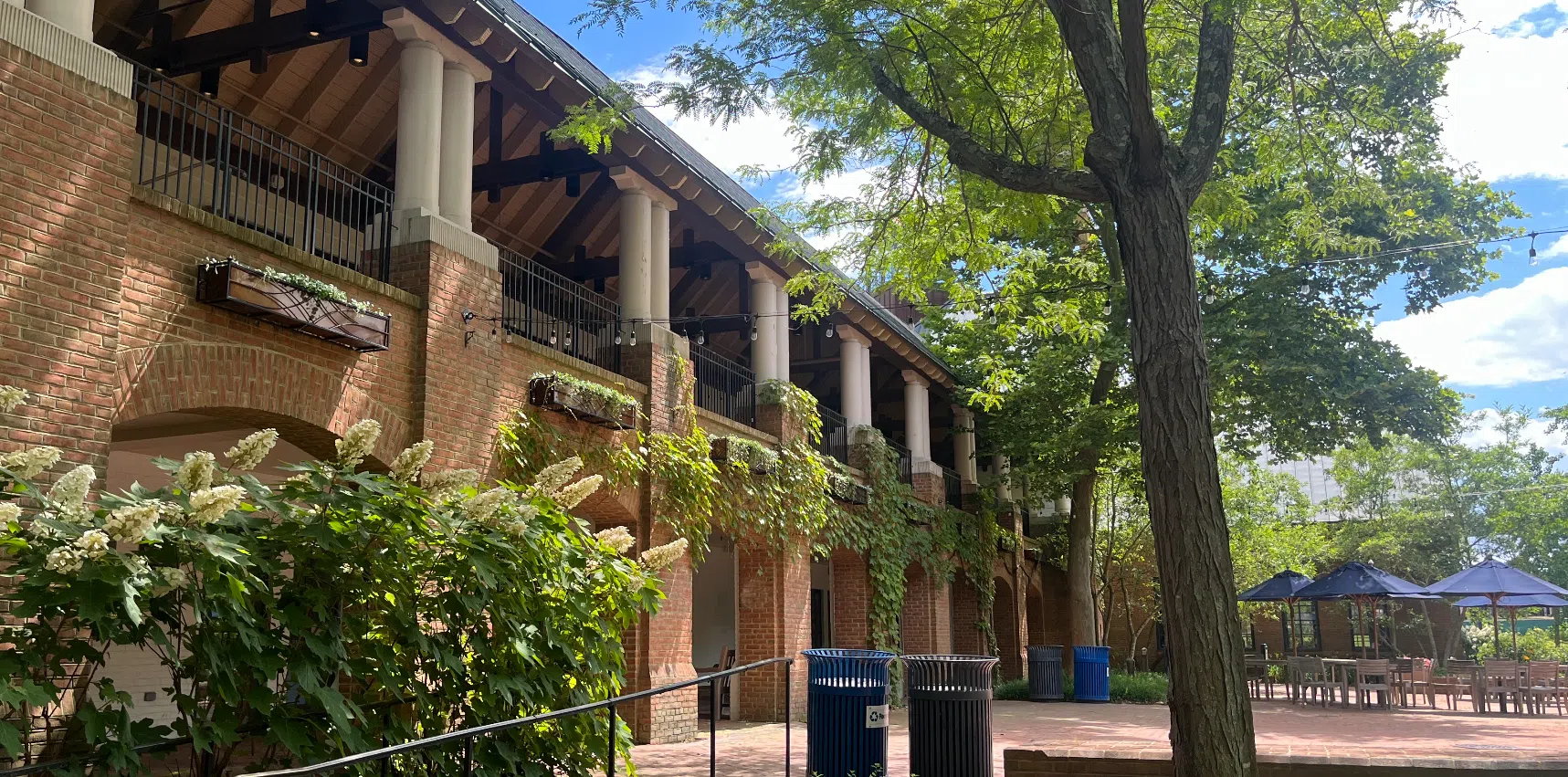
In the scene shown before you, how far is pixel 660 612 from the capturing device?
38.2 ft

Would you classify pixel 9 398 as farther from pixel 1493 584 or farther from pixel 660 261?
pixel 1493 584

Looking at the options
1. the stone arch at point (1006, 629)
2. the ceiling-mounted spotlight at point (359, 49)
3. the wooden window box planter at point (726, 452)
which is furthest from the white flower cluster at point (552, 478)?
the stone arch at point (1006, 629)

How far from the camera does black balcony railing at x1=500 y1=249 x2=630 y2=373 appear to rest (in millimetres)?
11602

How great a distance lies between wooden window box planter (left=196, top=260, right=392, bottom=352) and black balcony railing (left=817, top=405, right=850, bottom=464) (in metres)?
10.3

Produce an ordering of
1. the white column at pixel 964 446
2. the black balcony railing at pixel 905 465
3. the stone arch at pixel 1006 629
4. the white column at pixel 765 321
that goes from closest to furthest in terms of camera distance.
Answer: the white column at pixel 765 321 → the black balcony railing at pixel 905 465 → the white column at pixel 964 446 → the stone arch at pixel 1006 629

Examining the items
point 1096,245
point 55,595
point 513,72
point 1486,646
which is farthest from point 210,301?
point 1486,646

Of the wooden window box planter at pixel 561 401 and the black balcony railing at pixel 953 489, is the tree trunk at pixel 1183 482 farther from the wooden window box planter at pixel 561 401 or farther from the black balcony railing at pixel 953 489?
the black balcony railing at pixel 953 489

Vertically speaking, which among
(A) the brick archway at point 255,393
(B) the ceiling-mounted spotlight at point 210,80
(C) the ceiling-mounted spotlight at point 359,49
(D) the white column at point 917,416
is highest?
(B) the ceiling-mounted spotlight at point 210,80

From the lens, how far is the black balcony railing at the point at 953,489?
2261cm

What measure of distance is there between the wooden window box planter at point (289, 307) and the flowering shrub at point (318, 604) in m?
1.68

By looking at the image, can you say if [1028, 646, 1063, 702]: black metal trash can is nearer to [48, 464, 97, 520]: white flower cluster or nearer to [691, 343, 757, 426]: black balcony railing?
[691, 343, 757, 426]: black balcony railing

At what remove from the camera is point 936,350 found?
22.6m

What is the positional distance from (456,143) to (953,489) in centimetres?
1464

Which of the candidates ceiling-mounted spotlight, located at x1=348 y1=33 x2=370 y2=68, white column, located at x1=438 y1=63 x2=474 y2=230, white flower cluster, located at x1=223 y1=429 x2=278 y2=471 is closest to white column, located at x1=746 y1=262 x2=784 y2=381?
white column, located at x1=438 y1=63 x2=474 y2=230
